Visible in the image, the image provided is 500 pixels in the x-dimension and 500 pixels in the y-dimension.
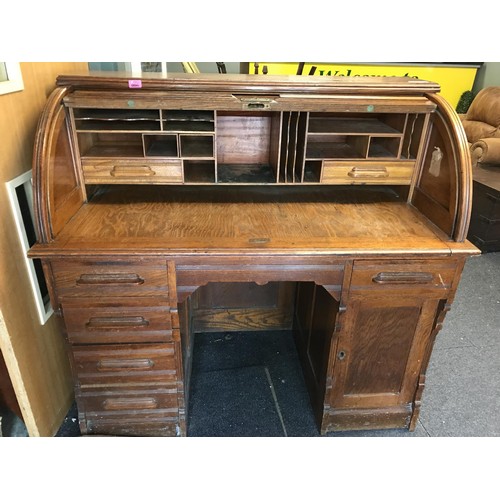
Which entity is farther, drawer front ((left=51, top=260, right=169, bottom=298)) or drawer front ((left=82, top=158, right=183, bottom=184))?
drawer front ((left=82, top=158, right=183, bottom=184))

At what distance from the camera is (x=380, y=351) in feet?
5.52

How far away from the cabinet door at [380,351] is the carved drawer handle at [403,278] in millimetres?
72

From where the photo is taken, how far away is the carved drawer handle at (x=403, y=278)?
150 cm

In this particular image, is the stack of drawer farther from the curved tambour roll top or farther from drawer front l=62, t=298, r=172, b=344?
the curved tambour roll top

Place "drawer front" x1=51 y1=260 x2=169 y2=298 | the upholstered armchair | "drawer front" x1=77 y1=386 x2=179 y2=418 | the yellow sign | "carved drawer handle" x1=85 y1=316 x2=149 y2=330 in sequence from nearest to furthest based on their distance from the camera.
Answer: "drawer front" x1=51 y1=260 x2=169 y2=298
"carved drawer handle" x1=85 y1=316 x2=149 y2=330
"drawer front" x1=77 y1=386 x2=179 y2=418
the upholstered armchair
the yellow sign

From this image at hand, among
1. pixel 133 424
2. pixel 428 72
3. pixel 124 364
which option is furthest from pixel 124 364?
pixel 428 72

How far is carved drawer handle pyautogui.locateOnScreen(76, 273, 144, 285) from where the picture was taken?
1429 mm

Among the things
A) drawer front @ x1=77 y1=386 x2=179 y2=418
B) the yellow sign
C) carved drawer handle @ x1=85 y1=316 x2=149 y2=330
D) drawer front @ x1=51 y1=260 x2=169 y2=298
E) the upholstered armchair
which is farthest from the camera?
the yellow sign

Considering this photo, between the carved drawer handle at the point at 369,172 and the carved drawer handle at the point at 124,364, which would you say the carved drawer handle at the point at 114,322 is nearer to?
the carved drawer handle at the point at 124,364

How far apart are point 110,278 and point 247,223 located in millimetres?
539

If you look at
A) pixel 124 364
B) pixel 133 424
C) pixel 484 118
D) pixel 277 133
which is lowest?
pixel 133 424

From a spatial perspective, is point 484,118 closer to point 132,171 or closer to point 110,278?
point 132,171

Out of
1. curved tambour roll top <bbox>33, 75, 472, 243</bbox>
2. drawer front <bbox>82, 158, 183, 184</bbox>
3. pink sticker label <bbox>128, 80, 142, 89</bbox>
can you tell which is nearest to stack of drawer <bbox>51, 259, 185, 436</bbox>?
curved tambour roll top <bbox>33, 75, 472, 243</bbox>

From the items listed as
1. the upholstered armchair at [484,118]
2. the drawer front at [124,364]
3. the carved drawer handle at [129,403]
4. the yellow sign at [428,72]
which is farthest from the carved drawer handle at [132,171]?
the upholstered armchair at [484,118]
